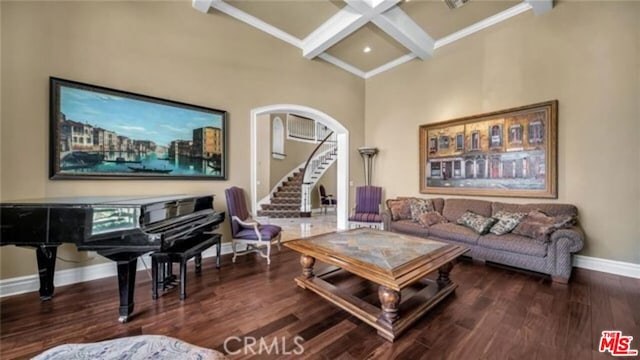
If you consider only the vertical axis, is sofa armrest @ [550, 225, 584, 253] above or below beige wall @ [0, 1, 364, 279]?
below

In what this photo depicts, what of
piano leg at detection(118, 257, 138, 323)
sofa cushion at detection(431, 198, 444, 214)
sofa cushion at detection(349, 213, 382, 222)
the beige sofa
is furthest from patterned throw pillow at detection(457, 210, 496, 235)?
piano leg at detection(118, 257, 138, 323)

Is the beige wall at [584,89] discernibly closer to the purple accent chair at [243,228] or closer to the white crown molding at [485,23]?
the white crown molding at [485,23]

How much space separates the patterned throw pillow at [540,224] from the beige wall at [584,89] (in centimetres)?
50

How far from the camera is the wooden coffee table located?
1.94m

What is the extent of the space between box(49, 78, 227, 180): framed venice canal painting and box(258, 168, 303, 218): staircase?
4.01m

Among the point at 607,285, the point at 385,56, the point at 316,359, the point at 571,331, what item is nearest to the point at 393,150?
the point at 385,56

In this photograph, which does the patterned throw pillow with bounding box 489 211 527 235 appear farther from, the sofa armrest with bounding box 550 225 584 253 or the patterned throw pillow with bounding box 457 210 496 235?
the sofa armrest with bounding box 550 225 584 253

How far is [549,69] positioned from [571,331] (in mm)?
3547

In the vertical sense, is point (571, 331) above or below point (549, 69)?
below

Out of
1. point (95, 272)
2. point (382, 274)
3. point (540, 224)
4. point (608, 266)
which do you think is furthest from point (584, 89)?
point (95, 272)

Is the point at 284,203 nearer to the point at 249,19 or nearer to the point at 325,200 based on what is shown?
the point at 325,200

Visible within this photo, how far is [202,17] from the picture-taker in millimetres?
3676

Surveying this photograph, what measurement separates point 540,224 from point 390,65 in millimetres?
4213

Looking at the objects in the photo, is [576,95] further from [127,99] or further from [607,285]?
[127,99]
